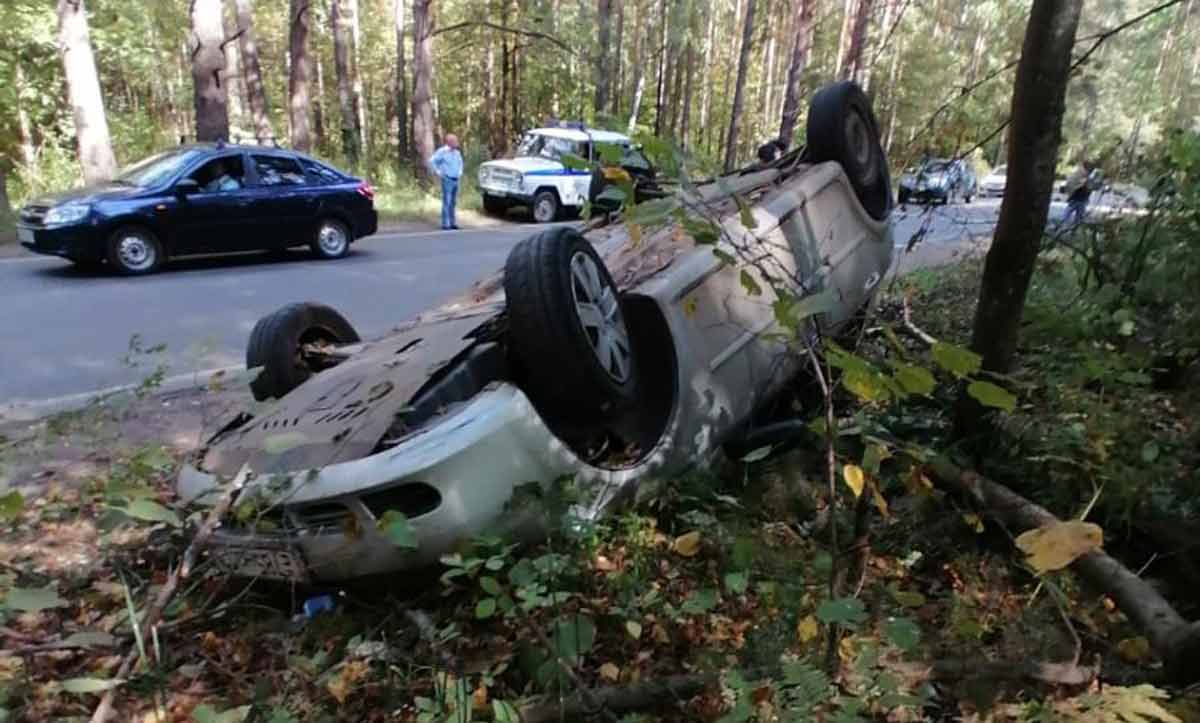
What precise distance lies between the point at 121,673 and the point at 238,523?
0.79 m

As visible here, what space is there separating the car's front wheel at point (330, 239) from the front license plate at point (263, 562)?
9851mm

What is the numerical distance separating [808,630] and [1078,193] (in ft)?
17.9

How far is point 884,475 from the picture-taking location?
11.5 ft

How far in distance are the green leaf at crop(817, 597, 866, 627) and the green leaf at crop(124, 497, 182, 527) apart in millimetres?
1533

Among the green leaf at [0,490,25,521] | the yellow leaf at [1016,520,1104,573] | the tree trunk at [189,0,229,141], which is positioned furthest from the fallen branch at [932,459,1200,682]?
the tree trunk at [189,0,229,141]

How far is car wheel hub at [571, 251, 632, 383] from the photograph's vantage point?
125 inches

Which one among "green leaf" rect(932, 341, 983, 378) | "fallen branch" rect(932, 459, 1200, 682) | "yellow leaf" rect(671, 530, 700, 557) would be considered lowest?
"yellow leaf" rect(671, 530, 700, 557)

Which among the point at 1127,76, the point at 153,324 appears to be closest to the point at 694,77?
the point at 1127,76

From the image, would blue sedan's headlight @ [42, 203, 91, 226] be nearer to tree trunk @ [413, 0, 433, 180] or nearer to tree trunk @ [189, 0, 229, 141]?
tree trunk @ [189, 0, 229, 141]

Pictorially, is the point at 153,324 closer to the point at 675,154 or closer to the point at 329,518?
the point at 329,518

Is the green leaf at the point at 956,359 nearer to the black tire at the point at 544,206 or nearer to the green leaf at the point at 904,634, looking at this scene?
the green leaf at the point at 904,634

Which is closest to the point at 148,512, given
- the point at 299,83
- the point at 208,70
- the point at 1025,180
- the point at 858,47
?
the point at 1025,180

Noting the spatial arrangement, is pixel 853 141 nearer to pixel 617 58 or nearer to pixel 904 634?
pixel 904 634

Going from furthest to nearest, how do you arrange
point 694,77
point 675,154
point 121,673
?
1. point 694,77
2. point 675,154
3. point 121,673
